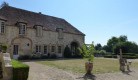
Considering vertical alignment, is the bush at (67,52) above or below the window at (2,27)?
below

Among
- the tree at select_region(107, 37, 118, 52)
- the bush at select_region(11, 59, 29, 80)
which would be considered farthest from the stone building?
the tree at select_region(107, 37, 118, 52)

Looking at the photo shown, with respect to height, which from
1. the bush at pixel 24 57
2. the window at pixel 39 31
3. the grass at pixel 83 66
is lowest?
the grass at pixel 83 66

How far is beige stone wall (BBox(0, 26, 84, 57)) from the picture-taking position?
1566 cm

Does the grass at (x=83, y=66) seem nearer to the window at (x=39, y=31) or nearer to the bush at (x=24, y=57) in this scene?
the bush at (x=24, y=57)

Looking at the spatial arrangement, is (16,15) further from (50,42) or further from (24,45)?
(50,42)

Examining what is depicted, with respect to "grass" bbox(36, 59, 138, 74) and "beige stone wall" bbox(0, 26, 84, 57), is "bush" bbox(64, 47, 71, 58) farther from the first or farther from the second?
"grass" bbox(36, 59, 138, 74)

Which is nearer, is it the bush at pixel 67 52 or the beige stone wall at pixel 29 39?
the beige stone wall at pixel 29 39

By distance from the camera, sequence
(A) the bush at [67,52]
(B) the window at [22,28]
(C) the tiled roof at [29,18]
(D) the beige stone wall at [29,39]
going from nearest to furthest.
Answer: (D) the beige stone wall at [29,39] < (B) the window at [22,28] < (C) the tiled roof at [29,18] < (A) the bush at [67,52]

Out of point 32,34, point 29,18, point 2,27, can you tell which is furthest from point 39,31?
point 2,27

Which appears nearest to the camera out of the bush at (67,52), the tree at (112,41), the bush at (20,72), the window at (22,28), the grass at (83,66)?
the bush at (20,72)

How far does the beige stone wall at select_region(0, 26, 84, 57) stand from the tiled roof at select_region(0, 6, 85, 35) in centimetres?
90

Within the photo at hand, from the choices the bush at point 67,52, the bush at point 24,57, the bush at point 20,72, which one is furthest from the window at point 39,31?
the bush at point 20,72

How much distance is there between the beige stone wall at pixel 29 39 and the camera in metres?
15.7

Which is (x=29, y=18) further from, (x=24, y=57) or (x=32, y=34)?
(x=24, y=57)
